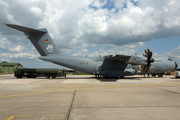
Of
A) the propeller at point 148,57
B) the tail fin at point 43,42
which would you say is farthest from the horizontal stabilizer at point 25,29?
the propeller at point 148,57

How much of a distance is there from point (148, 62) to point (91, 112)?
60.5 ft

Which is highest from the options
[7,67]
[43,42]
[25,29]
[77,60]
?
[25,29]

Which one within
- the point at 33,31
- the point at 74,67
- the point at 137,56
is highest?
the point at 33,31

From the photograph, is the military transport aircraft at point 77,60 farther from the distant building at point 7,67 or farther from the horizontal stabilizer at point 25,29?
the distant building at point 7,67

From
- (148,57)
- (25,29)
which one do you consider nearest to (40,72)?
(25,29)

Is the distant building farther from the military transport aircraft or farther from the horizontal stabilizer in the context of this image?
the horizontal stabilizer

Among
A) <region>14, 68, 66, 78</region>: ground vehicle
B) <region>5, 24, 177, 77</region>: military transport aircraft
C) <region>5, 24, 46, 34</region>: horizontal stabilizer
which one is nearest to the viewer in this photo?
<region>5, 24, 46, 34</region>: horizontal stabilizer

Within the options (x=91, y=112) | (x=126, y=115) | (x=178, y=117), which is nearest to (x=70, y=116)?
(x=91, y=112)

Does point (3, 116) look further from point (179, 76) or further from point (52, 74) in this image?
point (179, 76)

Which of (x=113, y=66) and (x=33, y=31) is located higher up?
(x=33, y=31)

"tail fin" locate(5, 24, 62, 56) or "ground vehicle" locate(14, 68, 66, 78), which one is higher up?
"tail fin" locate(5, 24, 62, 56)

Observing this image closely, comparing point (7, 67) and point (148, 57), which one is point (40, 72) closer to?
point (148, 57)

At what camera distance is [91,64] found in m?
24.1

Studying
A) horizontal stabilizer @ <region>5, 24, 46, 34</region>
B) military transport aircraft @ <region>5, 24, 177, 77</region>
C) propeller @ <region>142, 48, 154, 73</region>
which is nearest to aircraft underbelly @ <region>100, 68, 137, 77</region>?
military transport aircraft @ <region>5, 24, 177, 77</region>
